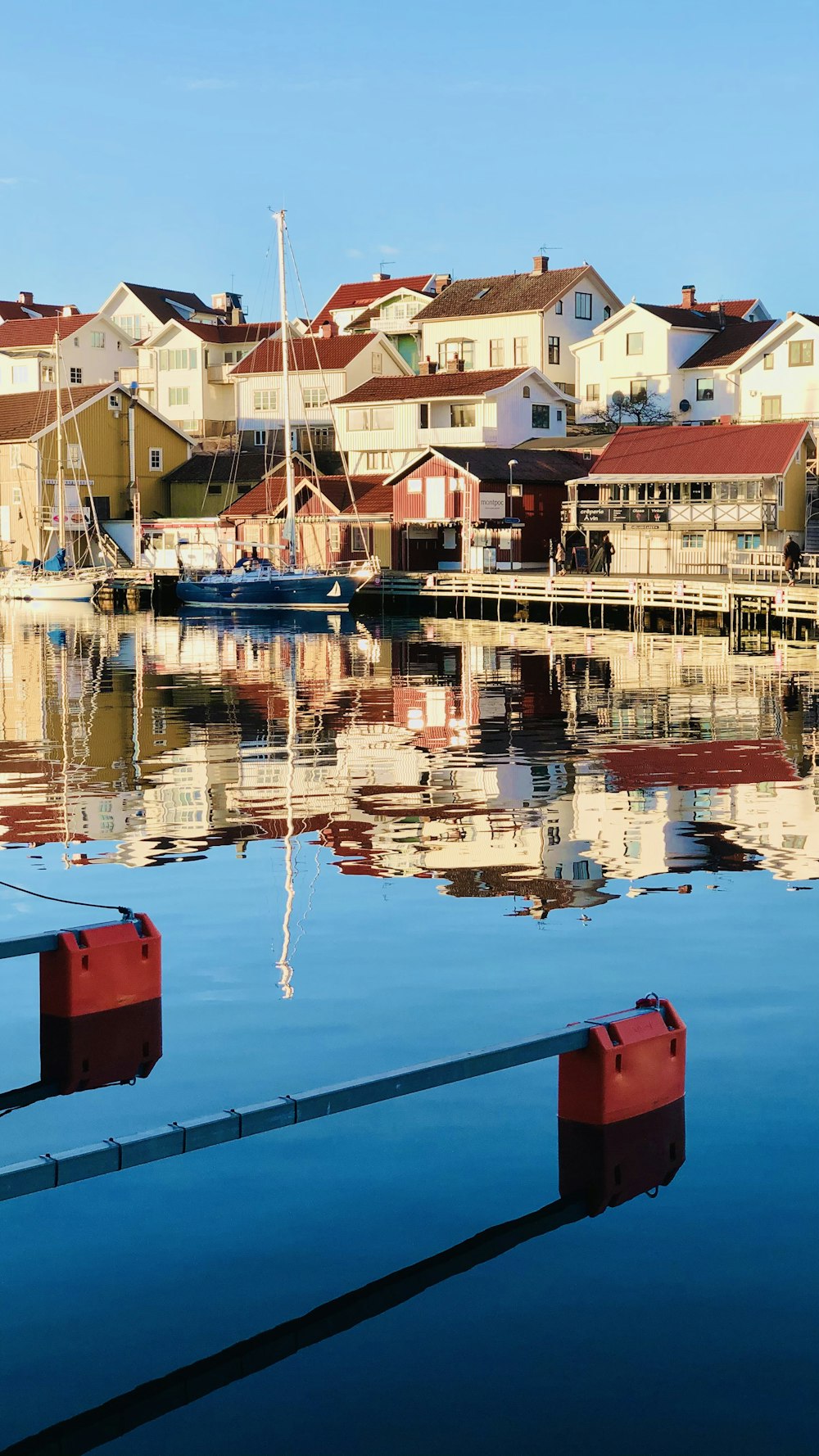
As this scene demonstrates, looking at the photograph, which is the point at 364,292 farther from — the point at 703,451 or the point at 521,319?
the point at 703,451

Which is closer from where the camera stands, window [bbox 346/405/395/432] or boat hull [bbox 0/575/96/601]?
boat hull [bbox 0/575/96/601]

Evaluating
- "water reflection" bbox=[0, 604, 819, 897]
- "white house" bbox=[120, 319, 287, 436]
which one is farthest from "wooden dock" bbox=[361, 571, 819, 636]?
"white house" bbox=[120, 319, 287, 436]

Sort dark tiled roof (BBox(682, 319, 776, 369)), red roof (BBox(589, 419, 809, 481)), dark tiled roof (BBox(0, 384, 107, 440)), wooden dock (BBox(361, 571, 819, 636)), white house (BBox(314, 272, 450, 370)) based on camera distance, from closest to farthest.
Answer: wooden dock (BBox(361, 571, 819, 636)) → red roof (BBox(589, 419, 809, 481)) → dark tiled roof (BBox(0, 384, 107, 440)) → dark tiled roof (BBox(682, 319, 776, 369)) → white house (BBox(314, 272, 450, 370))

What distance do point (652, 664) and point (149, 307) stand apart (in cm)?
8638

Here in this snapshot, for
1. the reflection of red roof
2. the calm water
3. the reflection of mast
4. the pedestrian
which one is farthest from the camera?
the pedestrian

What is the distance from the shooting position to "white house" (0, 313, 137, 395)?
11506 centimetres

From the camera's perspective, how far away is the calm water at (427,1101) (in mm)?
7500

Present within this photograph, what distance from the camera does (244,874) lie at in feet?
59.1

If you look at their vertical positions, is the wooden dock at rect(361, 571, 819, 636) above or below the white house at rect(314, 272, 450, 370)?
below

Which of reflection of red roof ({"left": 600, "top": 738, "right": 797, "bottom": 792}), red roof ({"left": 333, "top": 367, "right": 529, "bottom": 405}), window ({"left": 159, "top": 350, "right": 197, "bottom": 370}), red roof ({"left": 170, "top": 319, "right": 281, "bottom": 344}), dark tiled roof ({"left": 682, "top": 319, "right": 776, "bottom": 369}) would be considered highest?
red roof ({"left": 170, "top": 319, "right": 281, "bottom": 344})

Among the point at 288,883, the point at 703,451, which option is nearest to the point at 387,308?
the point at 703,451

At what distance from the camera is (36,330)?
117m

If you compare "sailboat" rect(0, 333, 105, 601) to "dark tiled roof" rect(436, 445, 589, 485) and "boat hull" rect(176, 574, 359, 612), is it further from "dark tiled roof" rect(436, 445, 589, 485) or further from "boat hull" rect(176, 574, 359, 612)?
"dark tiled roof" rect(436, 445, 589, 485)

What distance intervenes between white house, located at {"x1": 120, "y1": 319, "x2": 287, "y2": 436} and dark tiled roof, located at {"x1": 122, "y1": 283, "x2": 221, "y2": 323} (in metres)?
8.79
